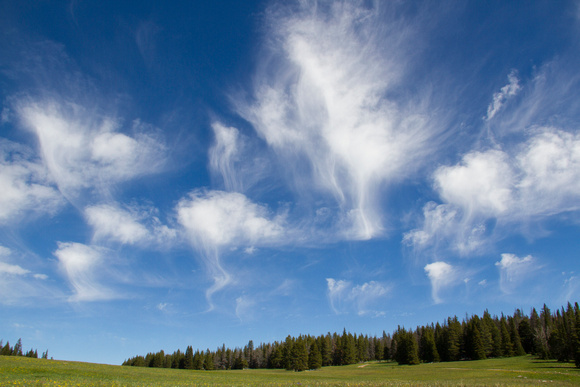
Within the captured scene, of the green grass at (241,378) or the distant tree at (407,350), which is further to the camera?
the distant tree at (407,350)

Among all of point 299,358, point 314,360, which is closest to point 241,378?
point 299,358

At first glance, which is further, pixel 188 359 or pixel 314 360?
pixel 188 359

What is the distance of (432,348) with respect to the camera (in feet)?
366

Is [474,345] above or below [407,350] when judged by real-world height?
above

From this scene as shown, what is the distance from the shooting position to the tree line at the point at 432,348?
299ft

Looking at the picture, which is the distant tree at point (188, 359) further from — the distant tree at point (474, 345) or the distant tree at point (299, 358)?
the distant tree at point (474, 345)

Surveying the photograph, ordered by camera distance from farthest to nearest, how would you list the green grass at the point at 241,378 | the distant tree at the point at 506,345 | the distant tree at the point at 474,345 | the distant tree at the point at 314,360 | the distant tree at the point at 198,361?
the distant tree at the point at 198,361, the distant tree at the point at 314,360, the distant tree at the point at 506,345, the distant tree at the point at 474,345, the green grass at the point at 241,378

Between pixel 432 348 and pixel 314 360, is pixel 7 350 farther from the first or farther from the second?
pixel 432 348

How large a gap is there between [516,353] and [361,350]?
69090 millimetres

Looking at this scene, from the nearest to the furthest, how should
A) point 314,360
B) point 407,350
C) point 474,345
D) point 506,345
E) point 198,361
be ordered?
point 474,345, point 407,350, point 506,345, point 314,360, point 198,361

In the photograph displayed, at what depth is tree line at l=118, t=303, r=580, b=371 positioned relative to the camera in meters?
91.2

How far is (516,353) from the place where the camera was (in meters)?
111

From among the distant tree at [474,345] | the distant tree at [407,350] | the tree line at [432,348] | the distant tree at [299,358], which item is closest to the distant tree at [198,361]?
the tree line at [432,348]

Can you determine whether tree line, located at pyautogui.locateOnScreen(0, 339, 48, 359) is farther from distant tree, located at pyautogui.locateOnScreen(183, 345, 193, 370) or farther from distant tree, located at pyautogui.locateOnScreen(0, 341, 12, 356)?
distant tree, located at pyautogui.locateOnScreen(183, 345, 193, 370)
